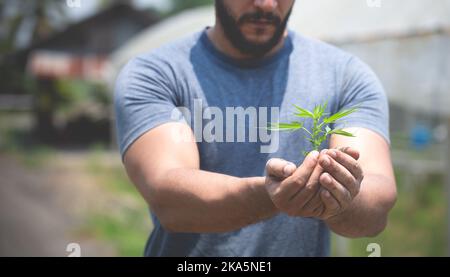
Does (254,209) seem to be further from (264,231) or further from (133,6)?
(133,6)

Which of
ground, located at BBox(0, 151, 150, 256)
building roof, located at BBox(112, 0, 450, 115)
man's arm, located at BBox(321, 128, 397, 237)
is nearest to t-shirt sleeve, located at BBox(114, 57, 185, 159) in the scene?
man's arm, located at BBox(321, 128, 397, 237)

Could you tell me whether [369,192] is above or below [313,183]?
below

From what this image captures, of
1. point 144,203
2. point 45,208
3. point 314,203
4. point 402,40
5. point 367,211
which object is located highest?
point 314,203

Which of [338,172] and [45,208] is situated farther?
[45,208]

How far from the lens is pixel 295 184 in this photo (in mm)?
1286

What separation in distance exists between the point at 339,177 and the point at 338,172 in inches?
0.5

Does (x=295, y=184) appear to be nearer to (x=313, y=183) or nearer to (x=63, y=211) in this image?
(x=313, y=183)

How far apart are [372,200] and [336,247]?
11.4 ft

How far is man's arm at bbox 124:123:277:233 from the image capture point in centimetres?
149

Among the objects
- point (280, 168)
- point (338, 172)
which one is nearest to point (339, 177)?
point (338, 172)

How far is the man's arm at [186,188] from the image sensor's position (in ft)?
4.88

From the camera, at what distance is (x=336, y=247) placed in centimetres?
495

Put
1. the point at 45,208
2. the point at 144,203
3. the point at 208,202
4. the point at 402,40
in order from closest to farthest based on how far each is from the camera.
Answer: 1. the point at 208,202
2. the point at 402,40
3. the point at 144,203
4. the point at 45,208

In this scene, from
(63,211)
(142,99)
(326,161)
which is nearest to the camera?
(326,161)
